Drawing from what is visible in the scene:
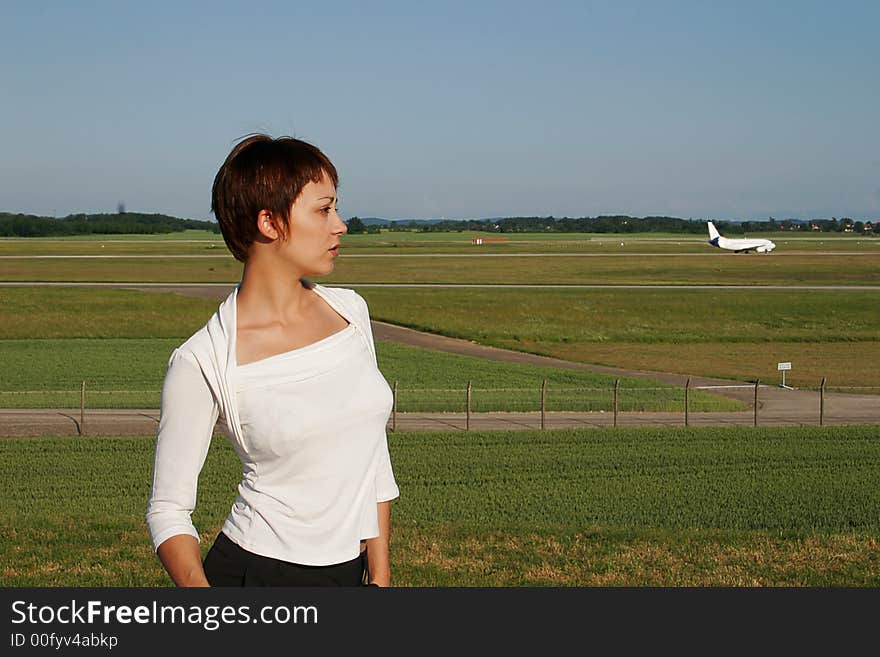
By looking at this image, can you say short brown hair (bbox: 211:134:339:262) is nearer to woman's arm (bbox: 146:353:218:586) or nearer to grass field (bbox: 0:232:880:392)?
woman's arm (bbox: 146:353:218:586)

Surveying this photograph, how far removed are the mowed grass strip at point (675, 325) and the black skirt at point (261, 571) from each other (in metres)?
41.7

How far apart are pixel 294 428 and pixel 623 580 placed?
304 inches

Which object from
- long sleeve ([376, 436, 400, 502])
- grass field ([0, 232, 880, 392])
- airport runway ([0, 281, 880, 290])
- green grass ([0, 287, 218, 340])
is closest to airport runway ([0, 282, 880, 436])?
grass field ([0, 232, 880, 392])

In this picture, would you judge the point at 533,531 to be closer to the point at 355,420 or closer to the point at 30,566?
the point at 30,566

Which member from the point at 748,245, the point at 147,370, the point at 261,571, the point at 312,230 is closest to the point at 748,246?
the point at 748,245

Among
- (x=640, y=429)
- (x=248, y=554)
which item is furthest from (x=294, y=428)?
(x=640, y=429)

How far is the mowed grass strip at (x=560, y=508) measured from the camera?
447 inches

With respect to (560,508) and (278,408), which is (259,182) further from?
(560,508)

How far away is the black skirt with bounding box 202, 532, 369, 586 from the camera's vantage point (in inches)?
144

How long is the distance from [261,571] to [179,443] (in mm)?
485

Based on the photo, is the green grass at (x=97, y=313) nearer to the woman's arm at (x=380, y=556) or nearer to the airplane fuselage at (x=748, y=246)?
the woman's arm at (x=380, y=556)

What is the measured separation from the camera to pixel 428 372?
4381 cm

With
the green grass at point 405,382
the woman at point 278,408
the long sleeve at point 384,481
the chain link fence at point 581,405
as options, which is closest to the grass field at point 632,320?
the chain link fence at point 581,405

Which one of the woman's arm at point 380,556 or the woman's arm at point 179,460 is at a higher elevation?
the woman's arm at point 179,460
